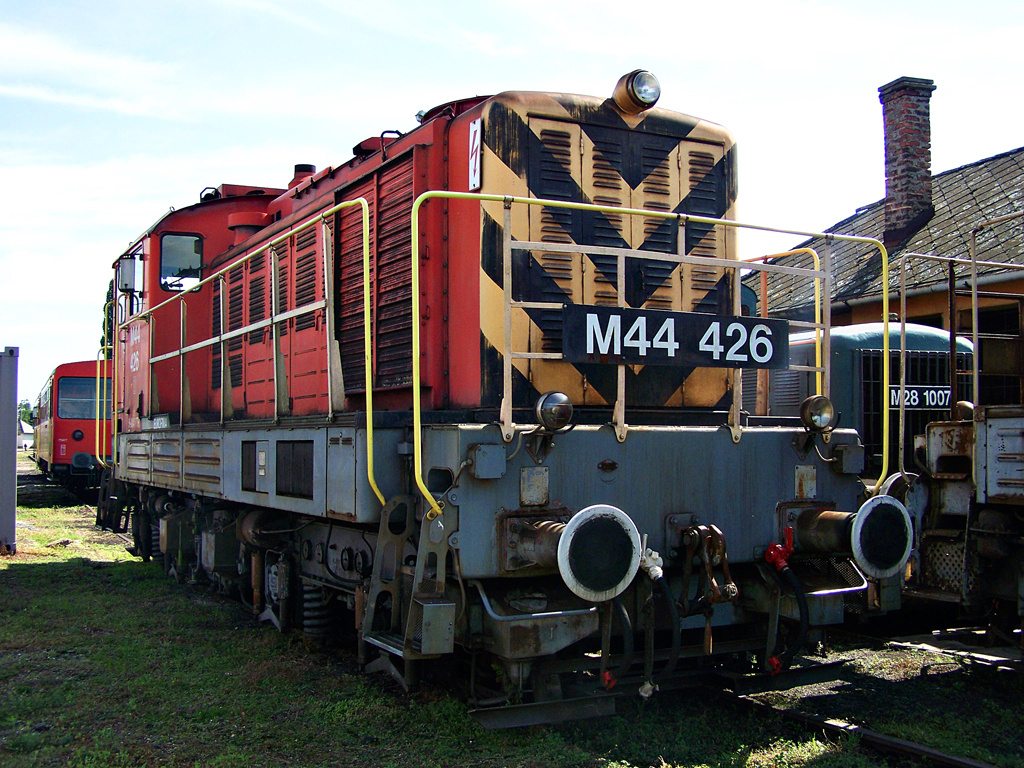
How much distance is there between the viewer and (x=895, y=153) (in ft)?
44.8

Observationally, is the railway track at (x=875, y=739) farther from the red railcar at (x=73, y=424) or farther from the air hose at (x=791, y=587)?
the red railcar at (x=73, y=424)

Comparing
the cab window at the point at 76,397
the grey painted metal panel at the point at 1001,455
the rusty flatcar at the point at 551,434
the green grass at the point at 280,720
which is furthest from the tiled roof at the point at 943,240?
the cab window at the point at 76,397

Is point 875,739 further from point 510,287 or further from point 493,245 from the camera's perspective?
point 493,245

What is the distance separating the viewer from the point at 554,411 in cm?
389

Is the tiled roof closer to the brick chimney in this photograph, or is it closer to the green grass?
the brick chimney

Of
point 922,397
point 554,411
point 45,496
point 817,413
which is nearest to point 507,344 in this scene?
point 554,411

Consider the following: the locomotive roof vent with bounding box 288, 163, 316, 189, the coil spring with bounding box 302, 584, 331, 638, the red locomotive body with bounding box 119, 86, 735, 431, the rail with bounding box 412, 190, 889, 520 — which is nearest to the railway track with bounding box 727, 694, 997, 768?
the rail with bounding box 412, 190, 889, 520

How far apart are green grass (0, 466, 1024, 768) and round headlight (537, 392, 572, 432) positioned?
4.56 feet

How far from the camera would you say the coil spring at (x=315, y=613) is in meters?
5.65

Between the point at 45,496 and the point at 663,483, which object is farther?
the point at 45,496

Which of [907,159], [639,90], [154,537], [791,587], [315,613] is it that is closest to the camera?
[791,587]

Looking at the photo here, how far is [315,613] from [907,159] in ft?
38.8

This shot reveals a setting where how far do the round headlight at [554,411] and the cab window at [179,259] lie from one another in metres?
5.74

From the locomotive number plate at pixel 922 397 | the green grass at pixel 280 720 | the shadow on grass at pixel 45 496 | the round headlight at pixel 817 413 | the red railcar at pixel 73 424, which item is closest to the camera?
the green grass at pixel 280 720
